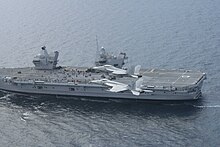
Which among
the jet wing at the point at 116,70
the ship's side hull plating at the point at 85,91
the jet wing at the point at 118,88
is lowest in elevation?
the ship's side hull plating at the point at 85,91

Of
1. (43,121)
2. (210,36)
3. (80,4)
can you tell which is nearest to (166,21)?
(210,36)

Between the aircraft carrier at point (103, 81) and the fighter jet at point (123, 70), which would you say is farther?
the fighter jet at point (123, 70)

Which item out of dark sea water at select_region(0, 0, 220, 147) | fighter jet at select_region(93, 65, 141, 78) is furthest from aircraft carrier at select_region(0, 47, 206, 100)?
dark sea water at select_region(0, 0, 220, 147)

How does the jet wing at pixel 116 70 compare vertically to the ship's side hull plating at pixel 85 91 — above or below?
above

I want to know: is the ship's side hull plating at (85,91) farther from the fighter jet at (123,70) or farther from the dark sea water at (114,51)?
the fighter jet at (123,70)

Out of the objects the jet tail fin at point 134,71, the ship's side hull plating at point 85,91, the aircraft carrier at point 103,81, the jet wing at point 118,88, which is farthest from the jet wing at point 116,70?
the jet wing at point 118,88

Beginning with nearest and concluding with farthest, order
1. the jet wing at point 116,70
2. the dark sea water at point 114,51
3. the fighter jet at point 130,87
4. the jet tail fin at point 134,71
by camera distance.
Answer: the dark sea water at point 114,51
the fighter jet at point 130,87
the jet tail fin at point 134,71
the jet wing at point 116,70

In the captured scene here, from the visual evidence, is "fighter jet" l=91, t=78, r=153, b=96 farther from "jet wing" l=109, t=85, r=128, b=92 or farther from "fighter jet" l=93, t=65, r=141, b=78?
"fighter jet" l=93, t=65, r=141, b=78
